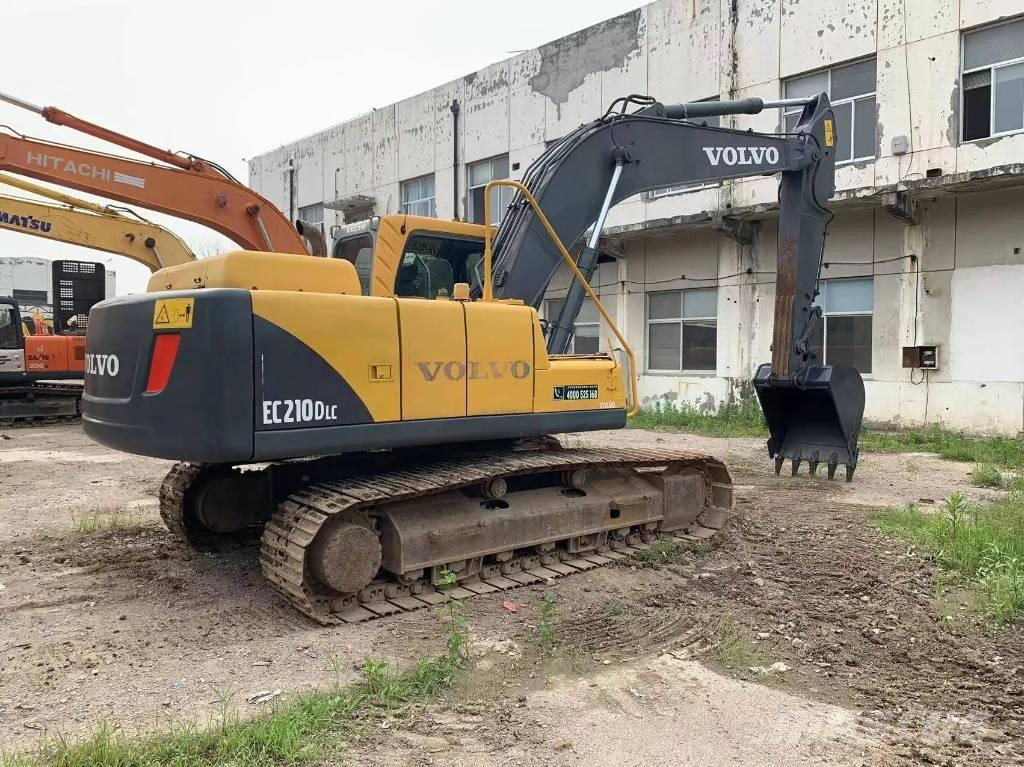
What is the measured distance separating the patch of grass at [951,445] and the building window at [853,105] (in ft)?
16.3

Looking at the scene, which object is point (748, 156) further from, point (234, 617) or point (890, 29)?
point (890, 29)

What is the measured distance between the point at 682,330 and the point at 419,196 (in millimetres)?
9806

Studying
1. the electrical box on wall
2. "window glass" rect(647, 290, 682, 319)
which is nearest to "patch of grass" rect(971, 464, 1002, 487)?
the electrical box on wall

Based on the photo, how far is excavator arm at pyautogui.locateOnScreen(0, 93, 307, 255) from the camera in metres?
10.2

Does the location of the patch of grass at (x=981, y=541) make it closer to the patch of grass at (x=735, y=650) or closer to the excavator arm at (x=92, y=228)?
the patch of grass at (x=735, y=650)

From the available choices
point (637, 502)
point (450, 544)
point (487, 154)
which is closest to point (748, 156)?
point (637, 502)

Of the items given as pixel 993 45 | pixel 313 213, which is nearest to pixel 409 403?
pixel 993 45

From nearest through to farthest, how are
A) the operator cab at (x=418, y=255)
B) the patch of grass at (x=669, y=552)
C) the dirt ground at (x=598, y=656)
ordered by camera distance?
the dirt ground at (x=598, y=656)
the operator cab at (x=418, y=255)
the patch of grass at (x=669, y=552)

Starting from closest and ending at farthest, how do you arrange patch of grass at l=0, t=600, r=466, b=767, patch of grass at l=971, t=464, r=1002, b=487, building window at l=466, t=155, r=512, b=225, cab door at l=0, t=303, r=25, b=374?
patch of grass at l=0, t=600, r=466, b=767, patch of grass at l=971, t=464, r=1002, b=487, cab door at l=0, t=303, r=25, b=374, building window at l=466, t=155, r=512, b=225

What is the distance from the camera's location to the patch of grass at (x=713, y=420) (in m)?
14.3

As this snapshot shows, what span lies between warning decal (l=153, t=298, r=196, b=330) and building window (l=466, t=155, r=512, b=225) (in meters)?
16.1

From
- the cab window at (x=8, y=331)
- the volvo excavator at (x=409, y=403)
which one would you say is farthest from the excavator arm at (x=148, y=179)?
the cab window at (x=8, y=331)

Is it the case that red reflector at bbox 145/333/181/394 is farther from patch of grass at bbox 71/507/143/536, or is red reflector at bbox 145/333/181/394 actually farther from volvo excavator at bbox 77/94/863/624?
patch of grass at bbox 71/507/143/536

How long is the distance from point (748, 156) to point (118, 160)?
778 cm
